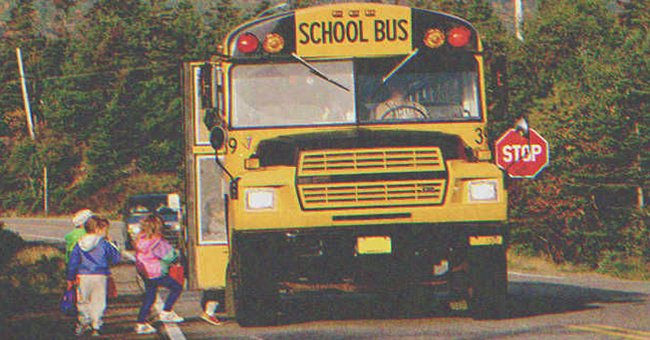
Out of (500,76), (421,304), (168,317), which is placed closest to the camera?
(500,76)

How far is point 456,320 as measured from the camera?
43.4 ft

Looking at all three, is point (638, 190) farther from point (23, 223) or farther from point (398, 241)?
point (23, 223)

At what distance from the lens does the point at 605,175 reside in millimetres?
32406

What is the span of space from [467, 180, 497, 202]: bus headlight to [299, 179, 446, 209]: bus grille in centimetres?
27

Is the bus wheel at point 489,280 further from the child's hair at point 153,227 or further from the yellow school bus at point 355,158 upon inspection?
the child's hair at point 153,227

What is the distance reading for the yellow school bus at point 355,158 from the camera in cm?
1223

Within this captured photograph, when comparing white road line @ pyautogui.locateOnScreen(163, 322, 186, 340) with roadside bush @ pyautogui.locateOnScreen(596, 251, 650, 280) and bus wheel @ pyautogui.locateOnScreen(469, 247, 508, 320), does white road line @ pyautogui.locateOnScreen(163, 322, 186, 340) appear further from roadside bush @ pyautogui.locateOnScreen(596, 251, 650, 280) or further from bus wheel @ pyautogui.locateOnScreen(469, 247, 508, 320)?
roadside bush @ pyautogui.locateOnScreen(596, 251, 650, 280)

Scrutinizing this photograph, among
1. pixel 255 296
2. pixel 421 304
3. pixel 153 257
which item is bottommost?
pixel 421 304

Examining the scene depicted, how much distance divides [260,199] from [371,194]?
3.47 ft

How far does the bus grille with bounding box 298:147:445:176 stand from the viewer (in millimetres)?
12203

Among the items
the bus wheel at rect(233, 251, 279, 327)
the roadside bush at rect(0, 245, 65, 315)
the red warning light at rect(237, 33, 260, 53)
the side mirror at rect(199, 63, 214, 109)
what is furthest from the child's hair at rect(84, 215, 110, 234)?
the roadside bush at rect(0, 245, 65, 315)

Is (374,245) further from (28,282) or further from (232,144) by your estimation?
(28,282)

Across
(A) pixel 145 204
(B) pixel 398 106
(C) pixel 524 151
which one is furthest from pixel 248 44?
(A) pixel 145 204

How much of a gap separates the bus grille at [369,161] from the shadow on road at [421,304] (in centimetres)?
197
